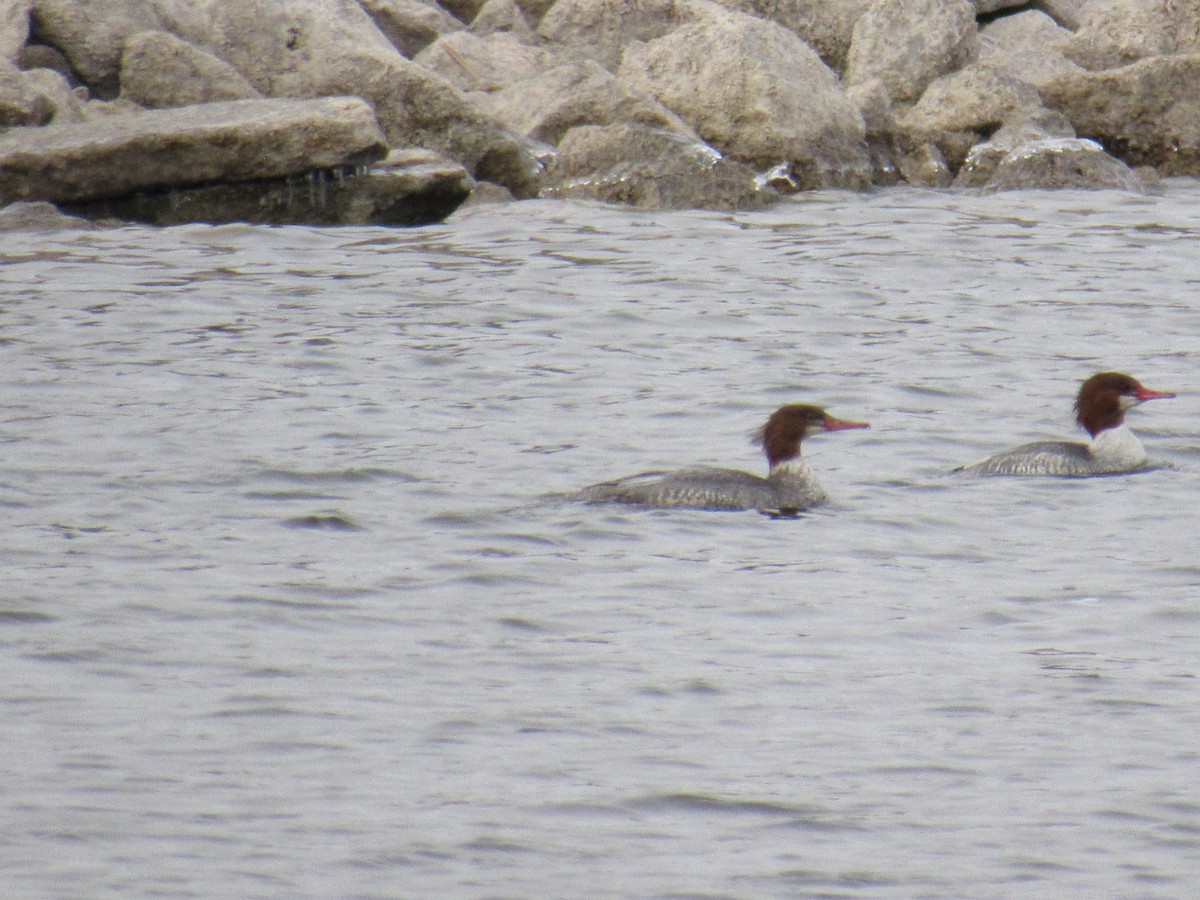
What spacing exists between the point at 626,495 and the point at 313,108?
8.72 m

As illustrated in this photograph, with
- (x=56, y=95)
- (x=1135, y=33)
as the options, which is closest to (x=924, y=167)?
(x=1135, y=33)

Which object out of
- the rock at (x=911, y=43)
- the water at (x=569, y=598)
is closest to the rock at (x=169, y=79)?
the water at (x=569, y=598)

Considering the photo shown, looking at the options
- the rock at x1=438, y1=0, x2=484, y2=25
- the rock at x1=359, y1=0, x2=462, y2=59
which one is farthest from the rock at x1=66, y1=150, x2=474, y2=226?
the rock at x1=438, y1=0, x2=484, y2=25

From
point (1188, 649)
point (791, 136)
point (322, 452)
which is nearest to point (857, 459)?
point (322, 452)

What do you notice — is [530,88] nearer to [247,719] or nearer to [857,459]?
[857,459]

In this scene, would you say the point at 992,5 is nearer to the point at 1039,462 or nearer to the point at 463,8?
the point at 463,8

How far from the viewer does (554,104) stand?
20422 mm

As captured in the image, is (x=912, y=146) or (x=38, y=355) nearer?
(x=38, y=355)

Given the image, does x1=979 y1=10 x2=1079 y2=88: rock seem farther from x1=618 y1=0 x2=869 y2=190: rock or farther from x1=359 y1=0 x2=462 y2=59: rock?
x1=359 y1=0 x2=462 y2=59: rock

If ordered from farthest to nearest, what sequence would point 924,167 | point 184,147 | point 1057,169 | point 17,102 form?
point 924,167 → point 1057,169 → point 17,102 → point 184,147

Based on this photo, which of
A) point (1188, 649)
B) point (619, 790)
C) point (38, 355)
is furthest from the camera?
point (38, 355)

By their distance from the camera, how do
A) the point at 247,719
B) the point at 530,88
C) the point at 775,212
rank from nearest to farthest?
the point at 247,719
the point at 775,212
the point at 530,88

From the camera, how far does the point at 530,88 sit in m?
20.9

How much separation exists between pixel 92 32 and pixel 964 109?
8.84 meters
